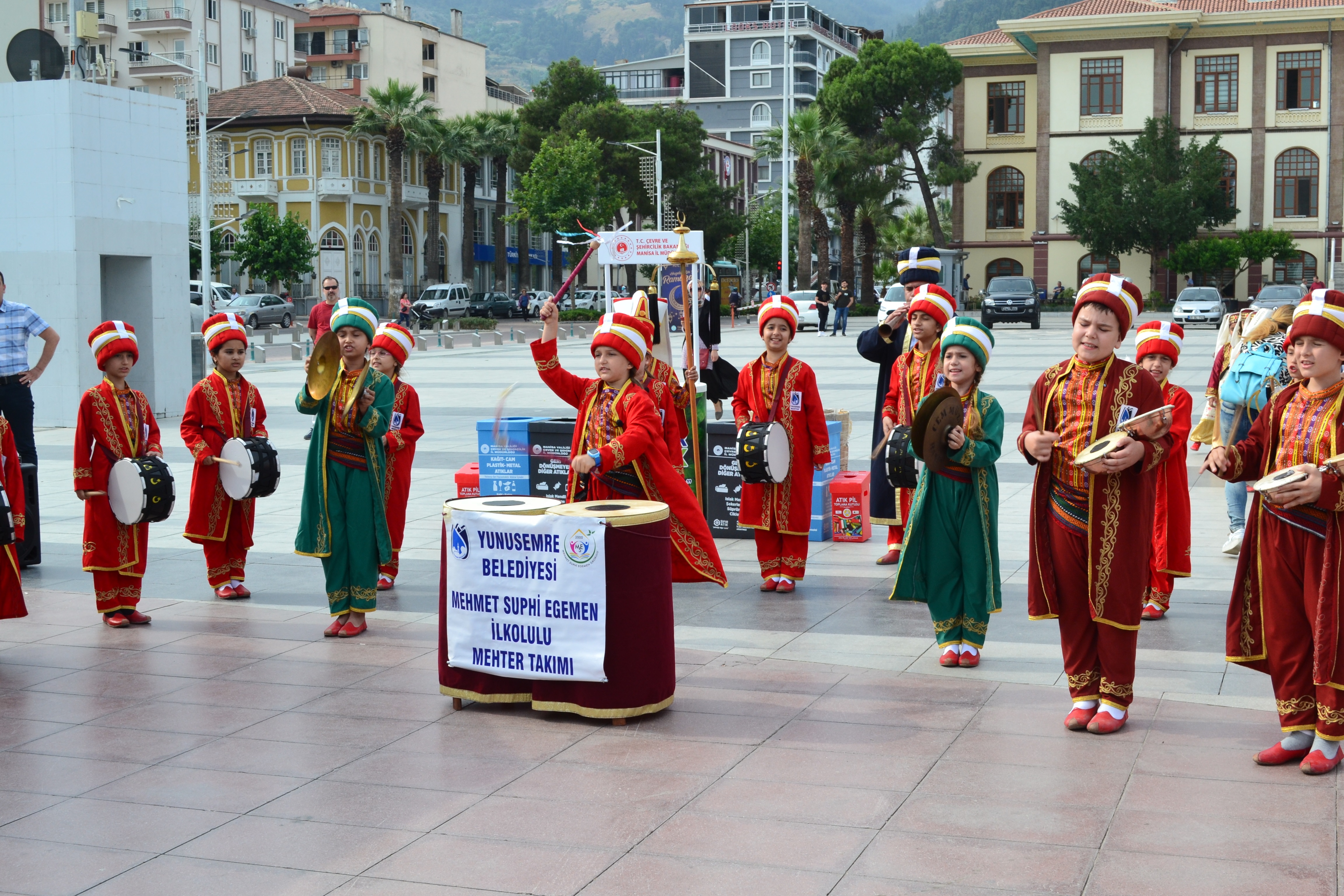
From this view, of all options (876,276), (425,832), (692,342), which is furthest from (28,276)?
(876,276)

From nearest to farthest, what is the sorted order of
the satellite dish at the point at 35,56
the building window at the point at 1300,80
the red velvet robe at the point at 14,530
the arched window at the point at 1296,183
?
the red velvet robe at the point at 14,530, the satellite dish at the point at 35,56, the building window at the point at 1300,80, the arched window at the point at 1296,183

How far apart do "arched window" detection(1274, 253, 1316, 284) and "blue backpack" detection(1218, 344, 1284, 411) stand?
57935mm

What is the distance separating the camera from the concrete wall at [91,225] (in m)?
16.6

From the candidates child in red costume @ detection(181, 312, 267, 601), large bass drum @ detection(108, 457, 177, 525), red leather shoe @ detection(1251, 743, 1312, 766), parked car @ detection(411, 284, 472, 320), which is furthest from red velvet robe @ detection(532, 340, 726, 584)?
parked car @ detection(411, 284, 472, 320)

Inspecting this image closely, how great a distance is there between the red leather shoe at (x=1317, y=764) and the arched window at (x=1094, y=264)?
60880mm

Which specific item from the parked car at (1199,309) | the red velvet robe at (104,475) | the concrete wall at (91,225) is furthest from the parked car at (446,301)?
the red velvet robe at (104,475)

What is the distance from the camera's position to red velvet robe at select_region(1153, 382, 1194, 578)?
7535mm

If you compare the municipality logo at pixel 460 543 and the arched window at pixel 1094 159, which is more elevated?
the arched window at pixel 1094 159

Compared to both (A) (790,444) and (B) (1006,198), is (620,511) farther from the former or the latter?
(B) (1006,198)

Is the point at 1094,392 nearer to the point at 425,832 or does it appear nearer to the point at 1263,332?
the point at 425,832

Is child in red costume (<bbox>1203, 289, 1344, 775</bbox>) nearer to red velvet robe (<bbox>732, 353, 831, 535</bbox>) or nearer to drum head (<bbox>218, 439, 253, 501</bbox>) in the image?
red velvet robe (<bbox>732, 353, 831, 535</bbox>)

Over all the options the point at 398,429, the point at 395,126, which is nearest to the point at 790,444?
the point at 398,429

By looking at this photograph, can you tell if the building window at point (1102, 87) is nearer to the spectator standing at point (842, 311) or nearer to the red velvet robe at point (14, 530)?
the spectator standing at point (842, 311)

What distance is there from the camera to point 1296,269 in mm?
61938
